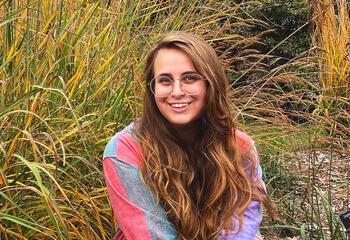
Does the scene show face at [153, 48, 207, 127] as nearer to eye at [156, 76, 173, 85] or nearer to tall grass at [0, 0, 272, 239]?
eye at [156, 76, 173, 85]

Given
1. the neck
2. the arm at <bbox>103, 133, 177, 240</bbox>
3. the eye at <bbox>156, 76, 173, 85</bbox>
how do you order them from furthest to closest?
the neck → the eye at <bbox>156, 76, 173, 85</bbox> → the arm at <bbox>103, 133, 177, 240</bbox>

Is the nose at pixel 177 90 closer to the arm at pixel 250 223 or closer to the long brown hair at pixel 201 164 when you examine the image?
the long brown hair at pixel 201 164

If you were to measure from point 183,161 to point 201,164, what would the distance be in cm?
11

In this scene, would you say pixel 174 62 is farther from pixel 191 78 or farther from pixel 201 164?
pixel 201 164

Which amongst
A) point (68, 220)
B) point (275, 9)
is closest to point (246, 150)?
point (68, 220)

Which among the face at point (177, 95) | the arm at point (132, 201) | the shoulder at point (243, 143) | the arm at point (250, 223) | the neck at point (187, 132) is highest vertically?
the face at point (177, 95)

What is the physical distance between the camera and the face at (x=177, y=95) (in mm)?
2469

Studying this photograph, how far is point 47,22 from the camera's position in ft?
11.0

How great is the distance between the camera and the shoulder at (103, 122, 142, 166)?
2443 mm

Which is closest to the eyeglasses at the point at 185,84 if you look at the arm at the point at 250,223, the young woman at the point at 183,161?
the young woman at the point at 183,161

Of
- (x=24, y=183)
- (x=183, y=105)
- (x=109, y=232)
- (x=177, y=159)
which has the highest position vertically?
(x=183, y=105)

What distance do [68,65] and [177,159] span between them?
123 cm

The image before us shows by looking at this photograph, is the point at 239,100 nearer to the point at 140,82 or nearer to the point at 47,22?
the point at 140,82

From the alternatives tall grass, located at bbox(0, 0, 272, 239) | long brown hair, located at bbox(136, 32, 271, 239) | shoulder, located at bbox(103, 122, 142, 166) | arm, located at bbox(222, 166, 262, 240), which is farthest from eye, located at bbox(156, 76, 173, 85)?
arm, located at bbox(222, 166, 262, 240)
